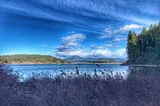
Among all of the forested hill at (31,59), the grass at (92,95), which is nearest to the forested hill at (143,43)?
the forested hill at (31,59)

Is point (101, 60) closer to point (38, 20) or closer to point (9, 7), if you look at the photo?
point (38, 20)

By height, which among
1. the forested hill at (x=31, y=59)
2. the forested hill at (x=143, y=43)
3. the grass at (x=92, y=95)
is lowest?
the grass at (x=92, y=95)

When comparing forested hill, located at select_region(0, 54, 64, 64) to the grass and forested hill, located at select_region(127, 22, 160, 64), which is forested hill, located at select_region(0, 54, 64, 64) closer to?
forested hill, located at select_region(127, 22, 160, 64)

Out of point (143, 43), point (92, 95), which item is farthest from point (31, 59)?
point (143, 43)

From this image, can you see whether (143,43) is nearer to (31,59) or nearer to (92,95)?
(31,59)

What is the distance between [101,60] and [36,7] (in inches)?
126

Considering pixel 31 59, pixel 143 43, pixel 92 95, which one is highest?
pixel 143 43

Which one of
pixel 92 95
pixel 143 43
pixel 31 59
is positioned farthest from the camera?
pixel 143 43

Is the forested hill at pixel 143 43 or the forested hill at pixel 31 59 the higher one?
the forested hill at pixel 143 43

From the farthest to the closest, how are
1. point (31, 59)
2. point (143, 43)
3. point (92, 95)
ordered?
point (143, 43), point (31, 59), point (92, 95)

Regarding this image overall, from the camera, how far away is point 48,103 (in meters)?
4.49

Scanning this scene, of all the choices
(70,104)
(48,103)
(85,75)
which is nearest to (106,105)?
(70,104)

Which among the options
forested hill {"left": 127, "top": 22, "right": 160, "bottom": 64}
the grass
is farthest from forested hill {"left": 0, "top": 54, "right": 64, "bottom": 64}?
the grass

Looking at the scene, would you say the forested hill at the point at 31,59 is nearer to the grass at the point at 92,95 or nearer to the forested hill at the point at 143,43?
the forested hill at the point at 143,43
